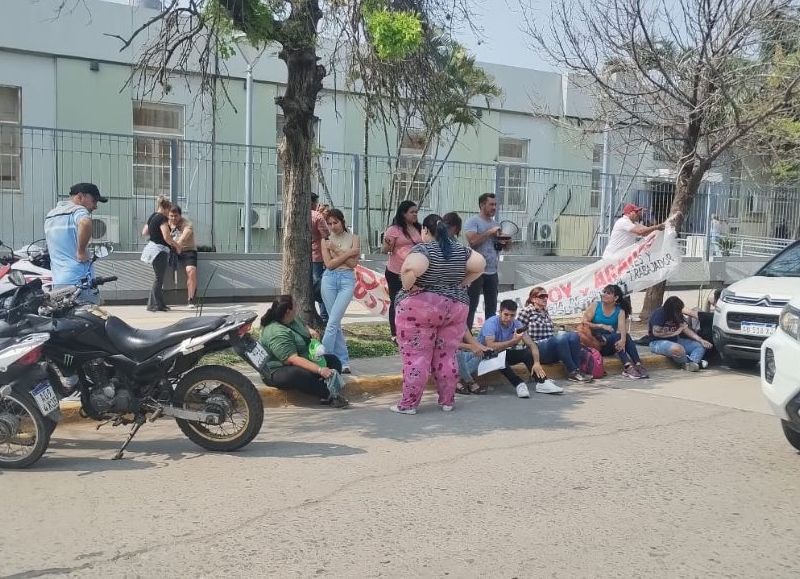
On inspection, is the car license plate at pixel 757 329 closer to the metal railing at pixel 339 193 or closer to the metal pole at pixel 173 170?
the metal railing at pixel 339 193

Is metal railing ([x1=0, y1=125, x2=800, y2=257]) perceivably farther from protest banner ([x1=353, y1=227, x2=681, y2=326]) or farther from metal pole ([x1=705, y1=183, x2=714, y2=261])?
protest banner ([x1=353, y1=227, x2=681, y2=326])

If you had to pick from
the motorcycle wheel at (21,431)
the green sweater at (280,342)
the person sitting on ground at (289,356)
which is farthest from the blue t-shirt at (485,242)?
the motorcycle wheel at (21,431)

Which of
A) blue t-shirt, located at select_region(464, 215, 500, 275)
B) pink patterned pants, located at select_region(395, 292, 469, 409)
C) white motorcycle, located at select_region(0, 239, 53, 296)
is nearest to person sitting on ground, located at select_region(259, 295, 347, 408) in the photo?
pink patterned pants, located at select_region(395, 292, 469, 409)

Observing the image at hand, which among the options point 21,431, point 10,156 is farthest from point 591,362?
point 10,156

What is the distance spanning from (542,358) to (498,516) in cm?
445

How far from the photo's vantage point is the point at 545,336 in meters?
9.08

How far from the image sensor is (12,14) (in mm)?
14852

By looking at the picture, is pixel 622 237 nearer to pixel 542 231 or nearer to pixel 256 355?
pixel 542 231

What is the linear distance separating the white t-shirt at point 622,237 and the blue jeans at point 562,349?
2705mm

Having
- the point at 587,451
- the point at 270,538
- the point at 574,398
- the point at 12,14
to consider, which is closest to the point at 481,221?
the point at 574,398

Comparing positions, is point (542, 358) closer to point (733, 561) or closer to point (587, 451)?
point (587, 451)

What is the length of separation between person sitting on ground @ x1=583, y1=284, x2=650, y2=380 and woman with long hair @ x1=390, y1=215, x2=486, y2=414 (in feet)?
8.95

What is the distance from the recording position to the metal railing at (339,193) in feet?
42.4

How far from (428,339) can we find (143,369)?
8.31ft
